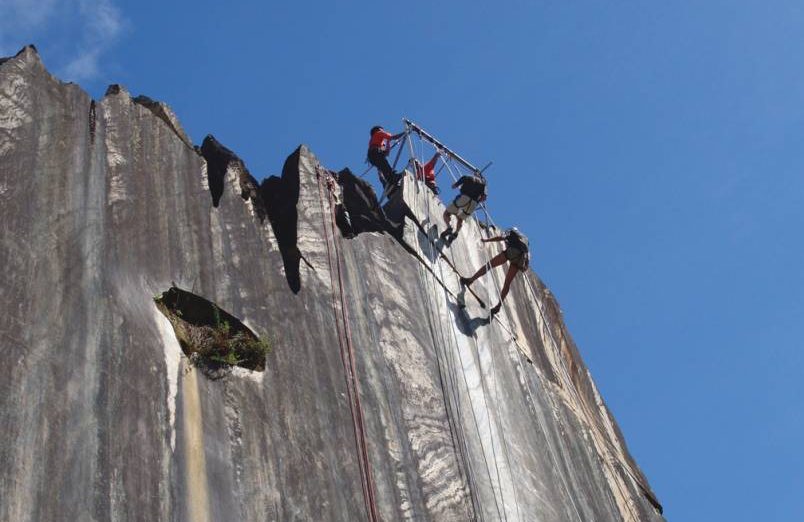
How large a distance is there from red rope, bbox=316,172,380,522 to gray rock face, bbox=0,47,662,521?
0.08 ft

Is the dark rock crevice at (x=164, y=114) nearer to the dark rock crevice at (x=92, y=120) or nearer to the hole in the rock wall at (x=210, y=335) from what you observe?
the dark rock crevice at (x=92, y=120)

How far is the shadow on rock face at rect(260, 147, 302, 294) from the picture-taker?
1188 centimetres

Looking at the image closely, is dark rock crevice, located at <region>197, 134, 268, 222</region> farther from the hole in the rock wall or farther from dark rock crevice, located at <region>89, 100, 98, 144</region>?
the hole in the rock wall

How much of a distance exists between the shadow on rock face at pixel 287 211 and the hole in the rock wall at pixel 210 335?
126 cm

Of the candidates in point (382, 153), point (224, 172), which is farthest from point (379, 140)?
point (224, 172)

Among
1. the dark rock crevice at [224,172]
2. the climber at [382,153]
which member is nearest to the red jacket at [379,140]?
the climber at [382,153]

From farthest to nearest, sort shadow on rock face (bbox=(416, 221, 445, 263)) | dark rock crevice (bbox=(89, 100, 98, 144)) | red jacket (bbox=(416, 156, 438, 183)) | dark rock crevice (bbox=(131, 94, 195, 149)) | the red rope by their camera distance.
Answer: red jacket (bbox=(416, 156, 438, 183)), shadow on rock face (bbox=(416, 221, 445, 263)), dark rock crevice (bbox=(131, 94, 195, 149)), dark rock crevice (bbox=(89, 100, 98, 144)), the red rope

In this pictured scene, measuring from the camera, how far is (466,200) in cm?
1598

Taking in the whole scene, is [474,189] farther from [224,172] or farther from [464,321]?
[224,172]

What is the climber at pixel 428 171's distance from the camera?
17031 millimetres

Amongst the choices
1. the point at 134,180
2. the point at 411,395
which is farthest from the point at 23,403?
the point at 411,395

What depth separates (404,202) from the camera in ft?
50.5

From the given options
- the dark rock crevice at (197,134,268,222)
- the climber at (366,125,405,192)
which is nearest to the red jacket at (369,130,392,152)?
the climber at (366,125,405,192)

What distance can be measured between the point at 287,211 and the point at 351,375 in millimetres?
2481
